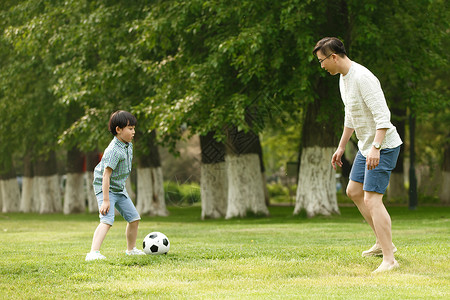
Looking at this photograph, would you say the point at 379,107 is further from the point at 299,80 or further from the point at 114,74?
the point at 114,74

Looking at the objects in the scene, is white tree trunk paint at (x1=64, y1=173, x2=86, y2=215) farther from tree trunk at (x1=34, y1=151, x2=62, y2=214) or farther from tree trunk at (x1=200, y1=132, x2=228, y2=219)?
tree trunk at (x1=200, y1=132, x2=228, y2=219)

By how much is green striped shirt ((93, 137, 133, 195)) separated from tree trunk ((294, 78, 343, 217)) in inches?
449

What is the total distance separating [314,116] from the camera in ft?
64.6

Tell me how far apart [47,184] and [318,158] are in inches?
734

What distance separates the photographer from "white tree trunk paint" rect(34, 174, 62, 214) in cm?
3453

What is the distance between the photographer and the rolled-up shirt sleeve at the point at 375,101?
698cm

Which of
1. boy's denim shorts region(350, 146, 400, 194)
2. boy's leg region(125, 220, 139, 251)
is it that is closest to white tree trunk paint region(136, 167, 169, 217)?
boy's leg region(125, 220, 139, 251)

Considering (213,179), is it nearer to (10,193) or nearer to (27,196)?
Result: (27,196)

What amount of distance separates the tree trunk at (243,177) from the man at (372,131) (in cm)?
1432

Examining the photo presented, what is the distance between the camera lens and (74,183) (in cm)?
3238

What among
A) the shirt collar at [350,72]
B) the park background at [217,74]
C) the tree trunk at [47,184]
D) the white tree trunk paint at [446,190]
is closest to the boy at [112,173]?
the shirt collar at [350,72]

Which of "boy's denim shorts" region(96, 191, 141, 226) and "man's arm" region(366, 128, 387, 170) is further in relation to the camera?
"boy's denim shorts" region(96, 191, 141, 226)

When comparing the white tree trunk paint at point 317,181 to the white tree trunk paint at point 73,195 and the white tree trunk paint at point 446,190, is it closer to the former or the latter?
the white tree trunk paint at point 446,190

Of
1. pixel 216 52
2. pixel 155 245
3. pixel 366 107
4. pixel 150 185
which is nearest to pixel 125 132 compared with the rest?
pixel 155 245
